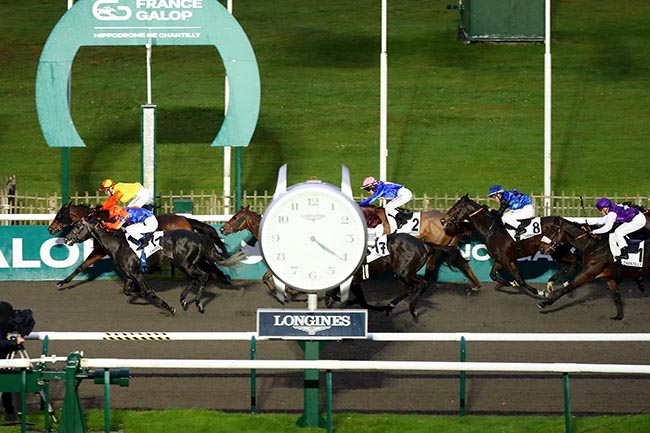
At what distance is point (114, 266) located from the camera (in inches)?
908

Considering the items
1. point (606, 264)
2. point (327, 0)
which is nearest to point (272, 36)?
point (327, 0)

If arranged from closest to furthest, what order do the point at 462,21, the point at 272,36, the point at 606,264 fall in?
the point at 606,264 → the point at 462,21 → the point at 272,36

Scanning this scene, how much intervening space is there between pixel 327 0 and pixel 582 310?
28.1 m

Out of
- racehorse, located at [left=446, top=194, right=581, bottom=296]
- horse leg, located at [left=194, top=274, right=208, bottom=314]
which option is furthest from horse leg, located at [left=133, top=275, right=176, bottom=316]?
racehorse, located at [left=446, top=194, right=581, bottom=296]

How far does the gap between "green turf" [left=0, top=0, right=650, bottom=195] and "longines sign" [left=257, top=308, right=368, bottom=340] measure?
19.7 metres

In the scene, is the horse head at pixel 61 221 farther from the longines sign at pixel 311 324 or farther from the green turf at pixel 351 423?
the longines sign at pixel 311 324

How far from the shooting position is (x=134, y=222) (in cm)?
2136

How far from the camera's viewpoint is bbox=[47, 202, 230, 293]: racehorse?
22078mm

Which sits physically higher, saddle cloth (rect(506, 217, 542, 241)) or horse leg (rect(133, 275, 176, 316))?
saddle cloth (rect(506, 217, 542, 241))

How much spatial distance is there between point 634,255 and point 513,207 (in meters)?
2.26

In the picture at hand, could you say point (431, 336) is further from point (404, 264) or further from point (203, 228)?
point (203, 228)

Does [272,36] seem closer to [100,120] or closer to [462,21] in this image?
[100,120]

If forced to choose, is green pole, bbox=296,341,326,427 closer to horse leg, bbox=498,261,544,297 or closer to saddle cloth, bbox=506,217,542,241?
horse leg, bbox=498,261,544,297

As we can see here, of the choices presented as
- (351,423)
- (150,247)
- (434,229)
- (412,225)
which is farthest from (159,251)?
(351,423)
